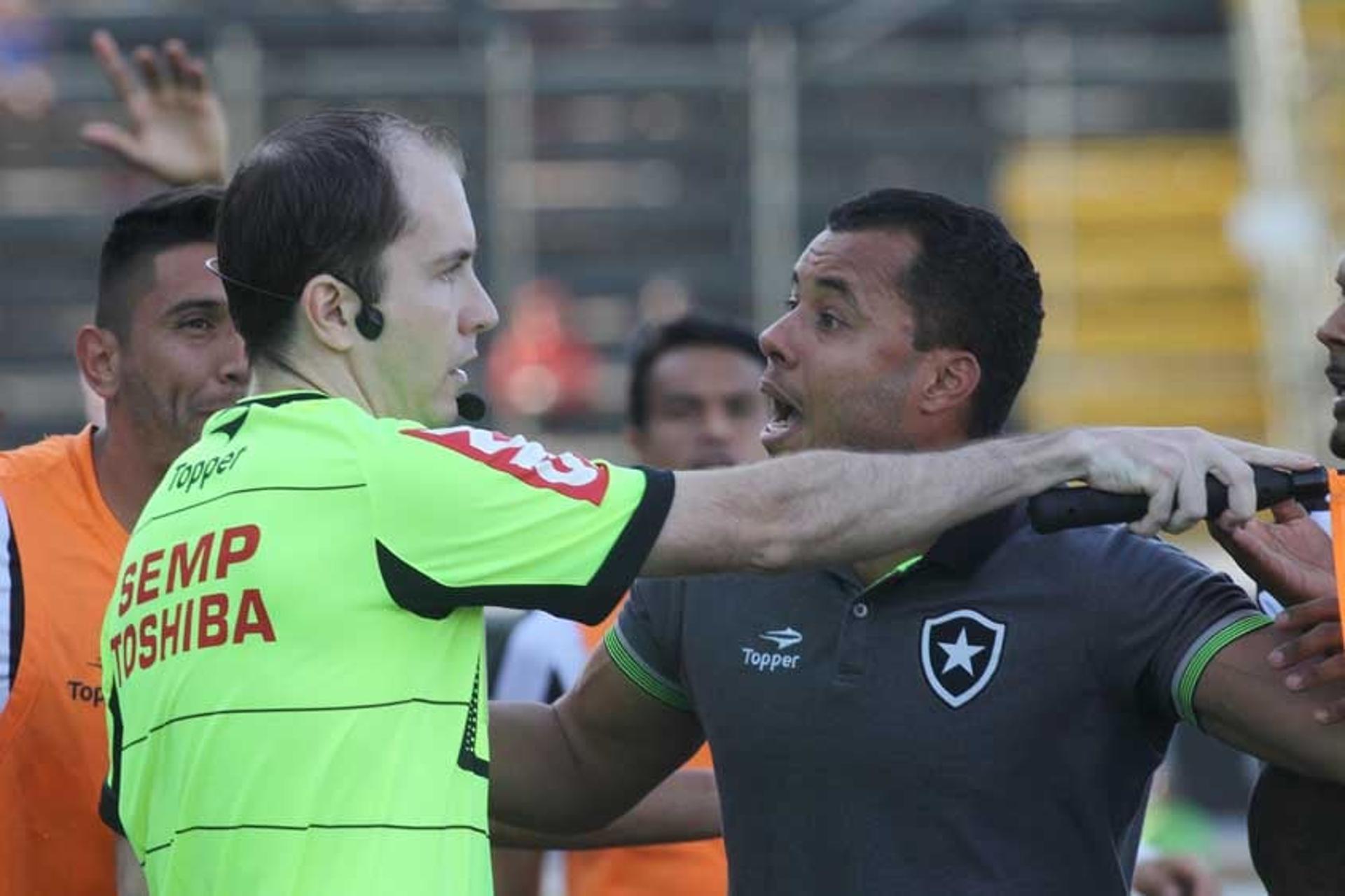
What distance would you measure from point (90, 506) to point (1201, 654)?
6.68 ft

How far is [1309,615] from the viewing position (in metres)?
3.11

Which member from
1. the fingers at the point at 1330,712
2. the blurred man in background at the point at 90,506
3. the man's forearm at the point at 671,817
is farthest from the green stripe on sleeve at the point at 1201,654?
the blurred man in background at the point at 90,506

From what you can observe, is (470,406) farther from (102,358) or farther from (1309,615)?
(102,358)

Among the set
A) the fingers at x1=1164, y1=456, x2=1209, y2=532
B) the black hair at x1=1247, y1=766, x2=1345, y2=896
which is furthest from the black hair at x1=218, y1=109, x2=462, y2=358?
the black hair at x1=1247, y1=766, x2=1345, y2=896

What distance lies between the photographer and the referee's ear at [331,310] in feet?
9.98

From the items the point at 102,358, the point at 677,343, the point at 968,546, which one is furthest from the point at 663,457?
the point at 968,546

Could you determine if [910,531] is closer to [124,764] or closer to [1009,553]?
[1009,553]

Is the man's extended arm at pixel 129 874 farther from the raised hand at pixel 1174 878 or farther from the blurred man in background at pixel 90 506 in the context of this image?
the raised hand at pixel 1174 878

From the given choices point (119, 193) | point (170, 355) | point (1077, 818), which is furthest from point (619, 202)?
point (1077, 818)

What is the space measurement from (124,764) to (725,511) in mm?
887

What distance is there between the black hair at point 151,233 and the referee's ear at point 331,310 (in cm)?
130

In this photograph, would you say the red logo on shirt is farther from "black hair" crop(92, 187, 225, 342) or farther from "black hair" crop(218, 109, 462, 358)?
"black hair" crop(92, 187, 225, 342)

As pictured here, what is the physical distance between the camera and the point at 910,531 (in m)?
3.00

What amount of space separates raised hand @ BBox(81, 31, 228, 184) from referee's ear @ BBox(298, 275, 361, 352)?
223 cm
